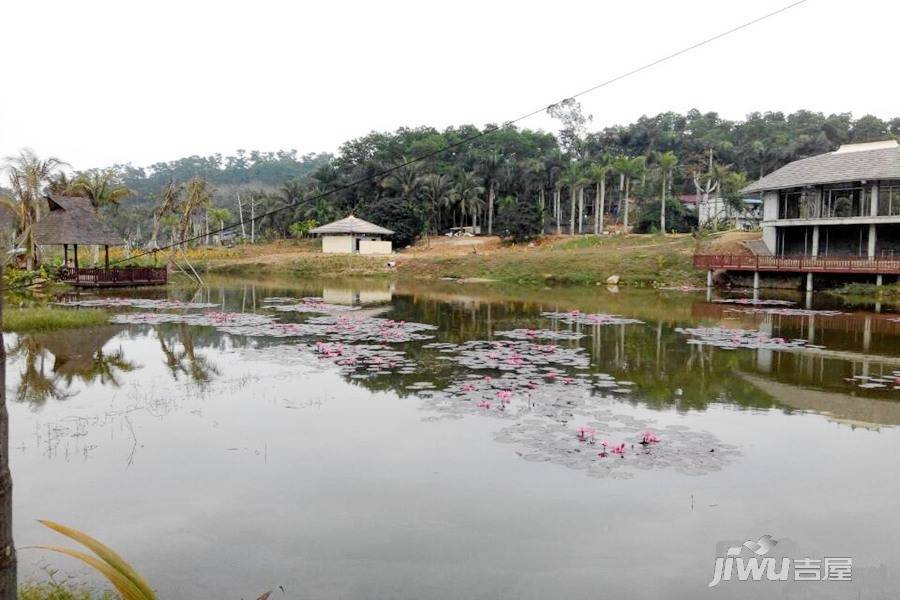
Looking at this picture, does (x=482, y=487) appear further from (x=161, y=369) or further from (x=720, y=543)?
(x=161, y=369)

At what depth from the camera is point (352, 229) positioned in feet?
187

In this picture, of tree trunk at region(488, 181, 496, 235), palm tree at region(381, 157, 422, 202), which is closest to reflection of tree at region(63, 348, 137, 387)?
palm tree at region(381, 157, 422, 202)

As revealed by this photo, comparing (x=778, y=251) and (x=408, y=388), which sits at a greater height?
(x=778, y=251)

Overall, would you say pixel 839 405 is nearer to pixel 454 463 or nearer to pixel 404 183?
pixel 454 463

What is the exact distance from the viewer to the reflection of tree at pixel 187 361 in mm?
13345

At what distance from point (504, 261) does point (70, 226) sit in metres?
26.2

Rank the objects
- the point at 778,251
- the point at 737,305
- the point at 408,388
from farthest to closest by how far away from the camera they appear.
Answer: the point at 778,251, the point at 737,305, the point at 408,388

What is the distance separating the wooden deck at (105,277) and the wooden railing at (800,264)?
3058 cm

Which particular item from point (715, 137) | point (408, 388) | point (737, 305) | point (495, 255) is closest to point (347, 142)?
point (495, 255)

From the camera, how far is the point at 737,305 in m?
28.8

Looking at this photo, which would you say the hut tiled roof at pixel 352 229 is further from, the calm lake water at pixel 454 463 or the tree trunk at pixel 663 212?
the calm lake water at pixel 454 463

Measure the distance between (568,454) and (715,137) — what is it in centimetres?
7566

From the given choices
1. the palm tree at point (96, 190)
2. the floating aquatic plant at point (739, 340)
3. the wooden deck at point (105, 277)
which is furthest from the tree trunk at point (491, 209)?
the floating aquatic plant at point (739, 340)

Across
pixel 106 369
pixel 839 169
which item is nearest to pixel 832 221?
pixel 839 169
